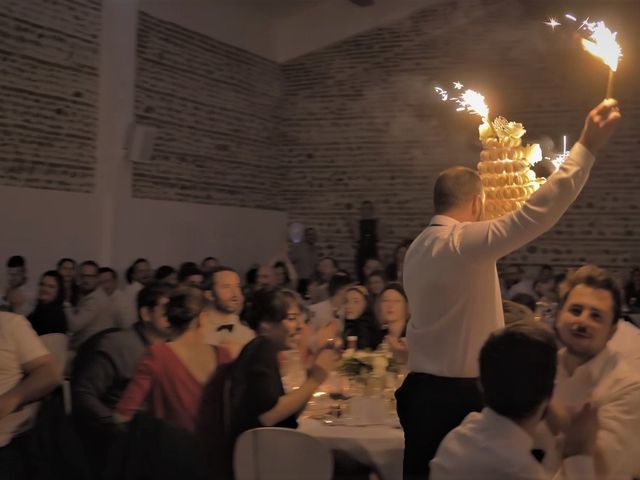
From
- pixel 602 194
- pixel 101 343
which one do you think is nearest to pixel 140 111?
pixel 602 194

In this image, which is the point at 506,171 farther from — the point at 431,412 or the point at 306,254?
the point at 306,254

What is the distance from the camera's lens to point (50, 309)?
575cm

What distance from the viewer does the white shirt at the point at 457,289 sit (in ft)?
8.31

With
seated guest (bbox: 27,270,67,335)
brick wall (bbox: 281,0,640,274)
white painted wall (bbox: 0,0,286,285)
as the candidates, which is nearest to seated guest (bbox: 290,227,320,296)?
brick wall (bbox: 281,0,640,274)

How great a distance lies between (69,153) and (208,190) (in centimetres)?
241

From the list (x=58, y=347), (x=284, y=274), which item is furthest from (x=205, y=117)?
(x=58, y=347)

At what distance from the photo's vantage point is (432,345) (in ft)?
8.84

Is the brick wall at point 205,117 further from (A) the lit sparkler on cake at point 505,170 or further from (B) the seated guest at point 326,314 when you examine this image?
(A) the lit sparkler on cake at point 505,170

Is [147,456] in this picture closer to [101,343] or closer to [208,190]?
[101,343]

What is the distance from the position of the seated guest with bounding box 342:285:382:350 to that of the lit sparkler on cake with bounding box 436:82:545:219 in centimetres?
259

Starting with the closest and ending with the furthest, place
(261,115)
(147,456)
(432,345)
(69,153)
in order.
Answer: (432,345) < (147,456) < (69,153) < (261,115)

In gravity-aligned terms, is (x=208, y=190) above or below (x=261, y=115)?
below

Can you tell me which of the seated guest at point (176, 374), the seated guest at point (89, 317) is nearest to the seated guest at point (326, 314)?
the seated guest at point (89, 317)

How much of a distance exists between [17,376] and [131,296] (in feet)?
14.2
